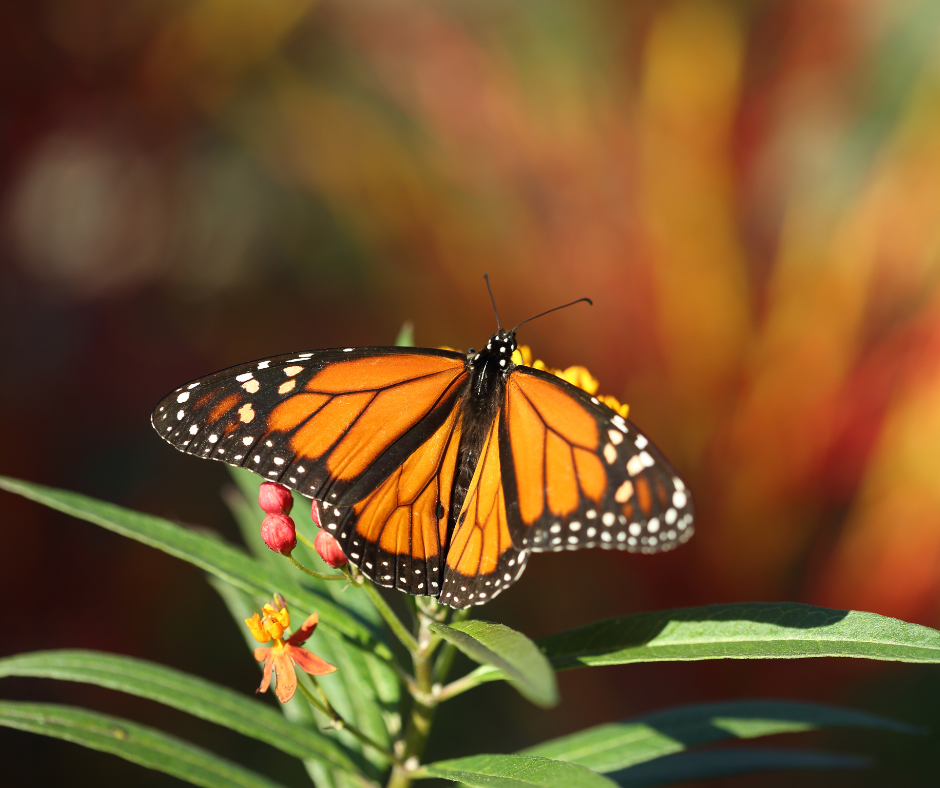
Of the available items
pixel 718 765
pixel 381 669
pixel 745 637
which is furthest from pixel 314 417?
pixel 718 765

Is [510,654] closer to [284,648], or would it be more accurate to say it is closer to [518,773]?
[518,773]

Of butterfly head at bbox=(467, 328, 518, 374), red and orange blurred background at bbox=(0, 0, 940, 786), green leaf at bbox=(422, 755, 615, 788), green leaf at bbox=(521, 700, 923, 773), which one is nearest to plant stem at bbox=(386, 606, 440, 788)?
green leaf at bbox=(422, 755, 615, 788)

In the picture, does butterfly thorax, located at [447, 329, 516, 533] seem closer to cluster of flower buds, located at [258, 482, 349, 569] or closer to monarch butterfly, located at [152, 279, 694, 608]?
monarch butterfly, located at [152, 279, 694, 608]

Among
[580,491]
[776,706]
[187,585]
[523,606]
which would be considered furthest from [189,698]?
[523,606]

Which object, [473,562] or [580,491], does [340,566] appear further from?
[580,491]

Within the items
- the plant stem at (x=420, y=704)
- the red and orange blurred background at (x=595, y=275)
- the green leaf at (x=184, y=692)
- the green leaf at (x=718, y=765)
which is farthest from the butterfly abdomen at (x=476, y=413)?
the red and orange blurred background at (x=595, y=275)

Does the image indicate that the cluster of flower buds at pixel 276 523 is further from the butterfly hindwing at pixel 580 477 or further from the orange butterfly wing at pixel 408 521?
the butterfly hindwing at pixel 580 477
